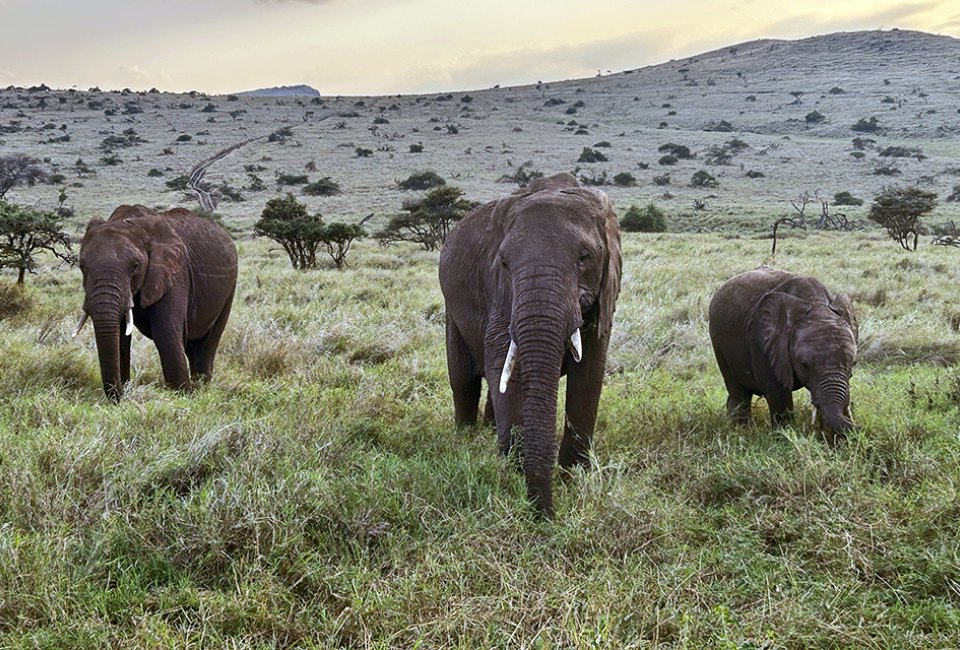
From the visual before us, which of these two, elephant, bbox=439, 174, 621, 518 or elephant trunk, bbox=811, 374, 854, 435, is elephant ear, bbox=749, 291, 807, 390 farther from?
elephant, bbox=439, 174, 621, 518

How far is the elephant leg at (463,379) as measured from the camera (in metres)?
5.82

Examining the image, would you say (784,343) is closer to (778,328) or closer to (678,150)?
(778,328)

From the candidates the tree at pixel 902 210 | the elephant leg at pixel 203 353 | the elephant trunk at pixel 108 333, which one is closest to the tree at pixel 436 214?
the tree at pixel 902 210

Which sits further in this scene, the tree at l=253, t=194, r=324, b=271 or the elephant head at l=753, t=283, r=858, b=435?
the tree at l=253, t=194, r=324, b=271

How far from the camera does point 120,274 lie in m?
6.45

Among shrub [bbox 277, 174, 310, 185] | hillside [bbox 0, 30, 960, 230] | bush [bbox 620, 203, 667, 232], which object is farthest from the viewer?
shrub [bbox 277, 174, 310, 185]

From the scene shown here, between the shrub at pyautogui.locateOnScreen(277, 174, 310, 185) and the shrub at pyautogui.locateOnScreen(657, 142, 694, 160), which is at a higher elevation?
the shrub at pyautogui.locateOnScreen(657, 142, 694, 160)

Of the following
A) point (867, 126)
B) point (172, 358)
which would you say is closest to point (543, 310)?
point (172, 358)

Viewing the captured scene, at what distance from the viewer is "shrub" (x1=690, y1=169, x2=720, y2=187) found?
143 ft

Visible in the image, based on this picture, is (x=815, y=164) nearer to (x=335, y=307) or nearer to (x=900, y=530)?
(x=335, y=307)

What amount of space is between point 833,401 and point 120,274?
18.7 feet

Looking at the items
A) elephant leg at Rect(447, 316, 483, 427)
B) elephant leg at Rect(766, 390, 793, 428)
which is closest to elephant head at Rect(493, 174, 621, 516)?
elephant leg at Rect(447, 316, 483, 427)

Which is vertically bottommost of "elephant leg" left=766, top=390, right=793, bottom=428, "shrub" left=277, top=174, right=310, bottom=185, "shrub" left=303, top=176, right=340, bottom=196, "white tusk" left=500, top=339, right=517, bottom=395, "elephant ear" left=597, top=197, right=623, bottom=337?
"elephant leg" left=766, top=390, right=793, bottom=428

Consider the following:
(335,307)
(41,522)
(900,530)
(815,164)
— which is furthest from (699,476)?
(815,164)
